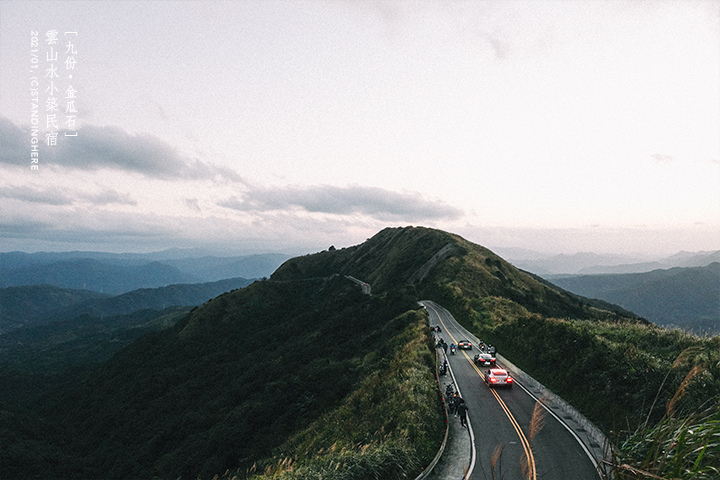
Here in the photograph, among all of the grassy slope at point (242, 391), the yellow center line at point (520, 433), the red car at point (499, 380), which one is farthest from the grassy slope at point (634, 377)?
the grassy slope at point (242, 391)

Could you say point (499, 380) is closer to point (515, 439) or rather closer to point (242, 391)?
point (515, 439)

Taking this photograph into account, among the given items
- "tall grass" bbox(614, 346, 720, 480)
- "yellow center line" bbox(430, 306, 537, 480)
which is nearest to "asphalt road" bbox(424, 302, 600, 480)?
"yellow center line" bbox(430, 306, 537, 480)

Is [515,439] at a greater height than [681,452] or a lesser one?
lesser

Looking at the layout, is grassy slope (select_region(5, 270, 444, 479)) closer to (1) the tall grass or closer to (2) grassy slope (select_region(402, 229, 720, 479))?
(2) grassy slope (select_region(402, 229, 720, 479))

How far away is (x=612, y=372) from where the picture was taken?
72.4 ft

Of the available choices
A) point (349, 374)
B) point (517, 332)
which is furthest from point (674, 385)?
point (349, 374)

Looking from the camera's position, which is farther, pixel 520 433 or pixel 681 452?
pixel 520 433

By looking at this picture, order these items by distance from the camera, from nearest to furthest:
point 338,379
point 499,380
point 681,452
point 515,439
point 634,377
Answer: point 681,452, point 515,439, point 634,377, point 499,380, point 338,379

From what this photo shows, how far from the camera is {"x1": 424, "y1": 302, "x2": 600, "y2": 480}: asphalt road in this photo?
1598 cm

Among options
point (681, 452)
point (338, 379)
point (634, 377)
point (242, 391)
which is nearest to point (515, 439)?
point (634, 377)

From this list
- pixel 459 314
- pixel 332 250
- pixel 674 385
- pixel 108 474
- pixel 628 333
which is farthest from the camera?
pixel 332 250

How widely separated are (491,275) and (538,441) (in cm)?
6663

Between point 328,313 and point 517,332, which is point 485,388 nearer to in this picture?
point 517,332

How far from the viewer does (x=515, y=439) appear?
19109mm
